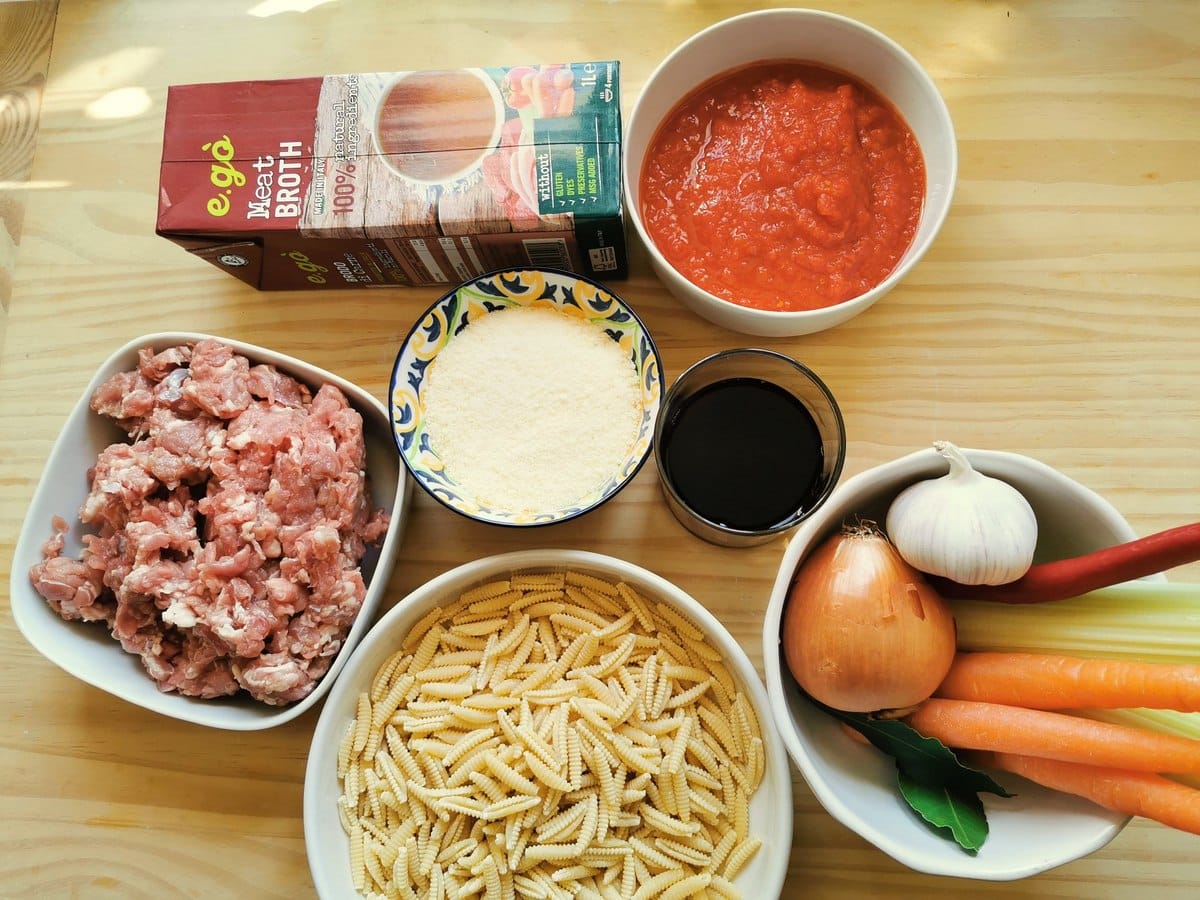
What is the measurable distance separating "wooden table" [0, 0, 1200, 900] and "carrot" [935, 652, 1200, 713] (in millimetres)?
338

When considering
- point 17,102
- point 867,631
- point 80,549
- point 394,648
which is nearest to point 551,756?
point 394,648

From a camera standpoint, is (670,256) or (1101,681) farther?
(670,256)

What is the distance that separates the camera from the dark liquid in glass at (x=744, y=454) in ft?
4.12

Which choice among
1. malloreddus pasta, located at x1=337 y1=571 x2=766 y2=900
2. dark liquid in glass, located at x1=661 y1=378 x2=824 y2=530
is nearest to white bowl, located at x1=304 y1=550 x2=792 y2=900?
malloreddus pasta, located at x1=337 y1=571 x2=766 y2=900

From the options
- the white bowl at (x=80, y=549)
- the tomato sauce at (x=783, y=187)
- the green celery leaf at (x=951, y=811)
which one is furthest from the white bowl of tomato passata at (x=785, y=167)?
the green celery leaf at (x=951, y=811)

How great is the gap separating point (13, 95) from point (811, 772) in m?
1.86

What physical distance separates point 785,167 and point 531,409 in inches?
21.3

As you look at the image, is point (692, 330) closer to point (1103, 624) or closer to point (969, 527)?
point (969, 527)

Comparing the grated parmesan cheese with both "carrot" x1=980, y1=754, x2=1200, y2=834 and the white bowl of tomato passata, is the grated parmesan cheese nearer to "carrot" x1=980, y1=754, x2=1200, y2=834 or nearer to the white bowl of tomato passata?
the white bowl of tomato passata

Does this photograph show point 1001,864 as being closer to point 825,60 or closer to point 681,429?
point 681,429

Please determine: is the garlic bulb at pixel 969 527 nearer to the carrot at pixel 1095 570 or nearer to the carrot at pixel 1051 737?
the carrot at pixel 1095 570

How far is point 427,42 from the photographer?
5.24ft

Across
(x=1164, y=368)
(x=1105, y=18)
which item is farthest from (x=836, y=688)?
(x=1105, y=18)

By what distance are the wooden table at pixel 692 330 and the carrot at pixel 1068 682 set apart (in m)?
0.34
